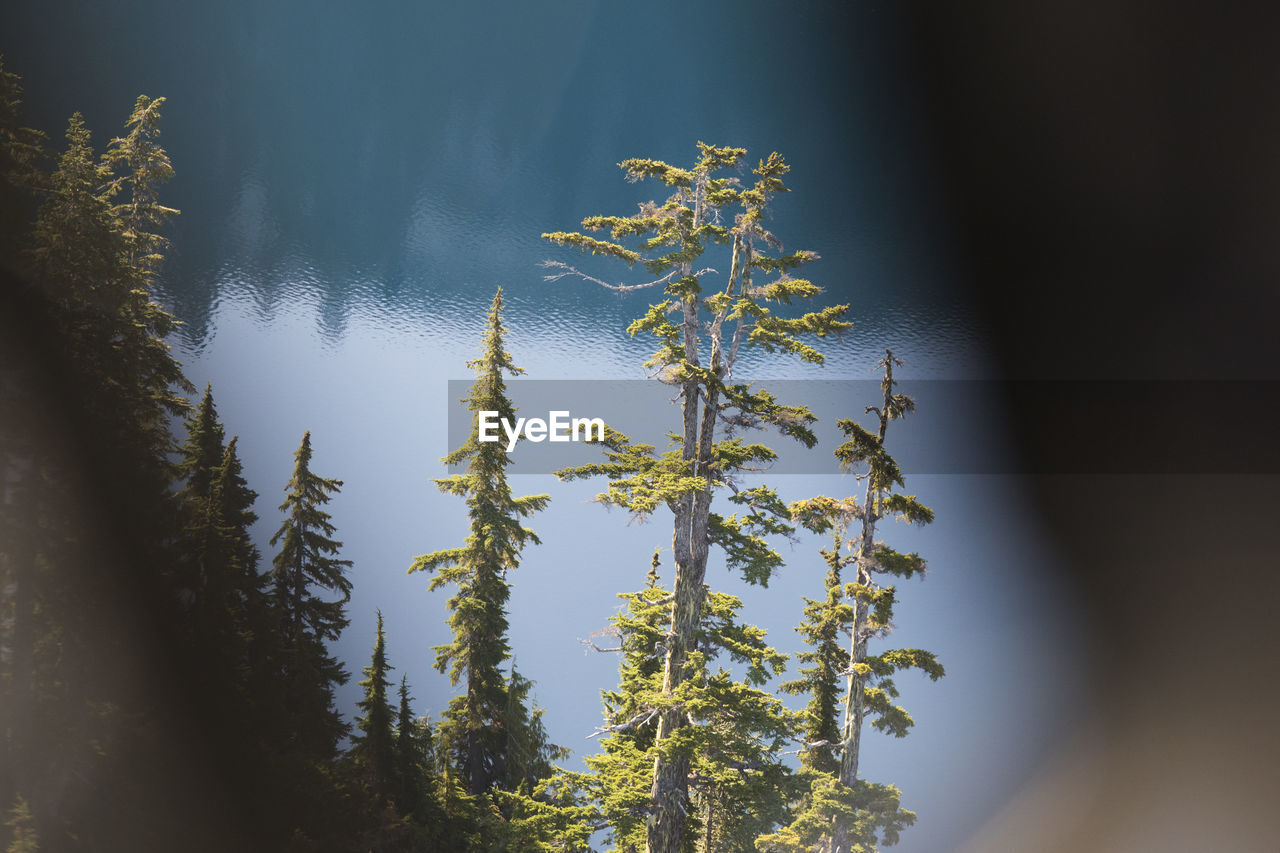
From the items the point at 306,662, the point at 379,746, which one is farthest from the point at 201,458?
the point at 379,746

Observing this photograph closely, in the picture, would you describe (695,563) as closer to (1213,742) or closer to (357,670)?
(357,670)

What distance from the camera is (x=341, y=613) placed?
1814cm

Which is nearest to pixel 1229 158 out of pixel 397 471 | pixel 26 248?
pixel 397 471

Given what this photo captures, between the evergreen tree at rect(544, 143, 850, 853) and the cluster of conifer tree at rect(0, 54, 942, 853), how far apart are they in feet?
0.20

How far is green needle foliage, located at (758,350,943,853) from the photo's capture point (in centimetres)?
1579

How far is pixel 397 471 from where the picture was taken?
157 feet

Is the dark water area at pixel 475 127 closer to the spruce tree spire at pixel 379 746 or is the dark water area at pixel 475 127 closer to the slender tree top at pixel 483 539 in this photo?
the slender tree top at pixel 483 539

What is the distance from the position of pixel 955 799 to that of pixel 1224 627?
81.2 ft

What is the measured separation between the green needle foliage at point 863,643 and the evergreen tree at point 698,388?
1924 mm

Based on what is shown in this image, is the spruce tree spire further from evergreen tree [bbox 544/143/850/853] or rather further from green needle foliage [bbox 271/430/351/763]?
evergreen tree [bbox 544/143/850/853]

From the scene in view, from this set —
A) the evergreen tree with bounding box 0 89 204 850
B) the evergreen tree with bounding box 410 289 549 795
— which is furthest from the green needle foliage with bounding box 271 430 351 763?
the evergreen tree with bounding box 0 89 204 850

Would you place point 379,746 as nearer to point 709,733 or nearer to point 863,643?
point 709,733

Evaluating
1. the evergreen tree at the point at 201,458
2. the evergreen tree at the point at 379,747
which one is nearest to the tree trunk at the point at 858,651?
the evergreen tree at the point at 379,747

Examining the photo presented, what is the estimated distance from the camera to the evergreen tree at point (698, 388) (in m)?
13.9
